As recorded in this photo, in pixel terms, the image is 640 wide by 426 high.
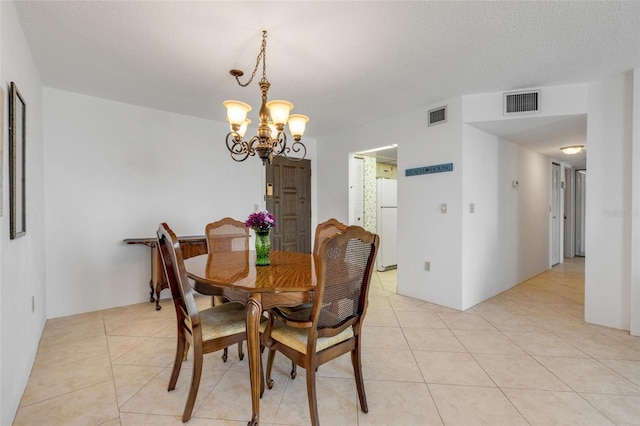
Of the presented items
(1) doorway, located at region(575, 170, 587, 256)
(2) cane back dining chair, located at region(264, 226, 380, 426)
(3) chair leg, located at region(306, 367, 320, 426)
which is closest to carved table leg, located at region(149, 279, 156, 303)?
(2) cane back dining chair, located at region(264, 226, 380, 426)

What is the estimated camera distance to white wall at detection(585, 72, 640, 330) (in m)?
2.69

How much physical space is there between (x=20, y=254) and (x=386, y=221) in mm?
4595

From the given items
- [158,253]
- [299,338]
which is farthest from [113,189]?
[299,338]

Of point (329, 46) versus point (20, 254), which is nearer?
point (20, 254)

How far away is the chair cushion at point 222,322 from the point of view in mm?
1664

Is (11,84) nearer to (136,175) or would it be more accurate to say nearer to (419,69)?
(136,175)

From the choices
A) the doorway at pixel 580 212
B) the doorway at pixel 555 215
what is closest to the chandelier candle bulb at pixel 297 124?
the doorway at pixel 555 215

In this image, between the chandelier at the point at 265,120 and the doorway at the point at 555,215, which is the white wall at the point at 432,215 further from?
the doorway at the point at 555,215

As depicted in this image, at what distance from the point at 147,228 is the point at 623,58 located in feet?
16.4

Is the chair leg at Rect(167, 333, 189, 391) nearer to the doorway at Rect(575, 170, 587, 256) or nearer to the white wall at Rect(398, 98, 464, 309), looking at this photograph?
the white wall at Rect(398, 98, 464, 309)

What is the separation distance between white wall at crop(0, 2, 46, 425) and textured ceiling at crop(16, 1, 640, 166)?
0.79 feet

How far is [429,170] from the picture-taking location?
3496 millimetres

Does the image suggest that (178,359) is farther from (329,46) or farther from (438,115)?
(438,115)

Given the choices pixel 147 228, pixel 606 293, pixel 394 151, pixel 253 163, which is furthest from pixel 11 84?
pixel 606 293
